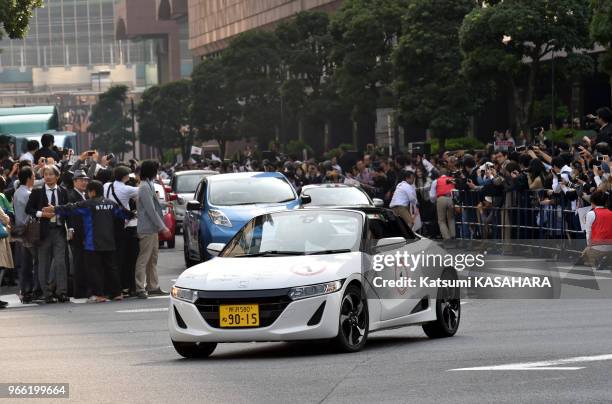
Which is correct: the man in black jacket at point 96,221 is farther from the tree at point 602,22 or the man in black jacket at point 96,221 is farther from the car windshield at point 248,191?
the tree at point 602,22

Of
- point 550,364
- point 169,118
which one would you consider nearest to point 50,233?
point 550,364

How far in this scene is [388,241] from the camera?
13.8m

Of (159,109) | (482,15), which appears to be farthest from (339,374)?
(159,109)

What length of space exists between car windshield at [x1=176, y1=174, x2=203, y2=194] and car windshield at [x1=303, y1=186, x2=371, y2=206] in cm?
1168

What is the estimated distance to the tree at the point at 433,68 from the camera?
169ft

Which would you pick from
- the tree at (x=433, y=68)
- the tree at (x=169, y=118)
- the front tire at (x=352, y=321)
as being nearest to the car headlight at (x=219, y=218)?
the front tire at (x=352, y=321)

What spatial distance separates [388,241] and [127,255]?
29.5 ft

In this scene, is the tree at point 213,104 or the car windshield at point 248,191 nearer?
the car windshield at point 248,191

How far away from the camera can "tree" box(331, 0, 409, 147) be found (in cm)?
5950

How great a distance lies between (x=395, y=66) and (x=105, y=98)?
9654cm

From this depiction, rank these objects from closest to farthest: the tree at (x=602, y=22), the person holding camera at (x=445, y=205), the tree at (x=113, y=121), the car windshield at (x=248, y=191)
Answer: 1. the car windshield at (x=248, y=191)
2. the person holding camera at (x=445, y=205)
3. the tree at (x=602, y=22)
4. the tree at (x=113, y=121)

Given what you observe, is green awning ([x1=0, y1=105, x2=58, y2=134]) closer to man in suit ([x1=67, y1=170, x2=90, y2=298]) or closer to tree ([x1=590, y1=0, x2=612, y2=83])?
tree ([x1=590, y1=0, x2=612, y2=83])

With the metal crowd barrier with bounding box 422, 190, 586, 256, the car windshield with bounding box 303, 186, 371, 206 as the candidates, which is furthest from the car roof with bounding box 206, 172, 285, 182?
the metal crowd barrier with bounding box 422, 190, 586, 256

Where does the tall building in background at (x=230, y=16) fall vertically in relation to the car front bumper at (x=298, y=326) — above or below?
above
